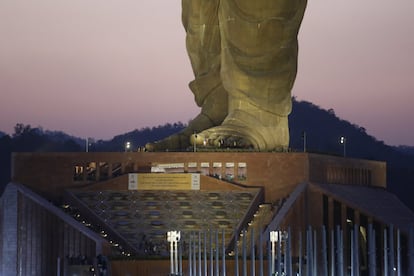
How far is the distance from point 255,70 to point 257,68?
A: 0.08 metres

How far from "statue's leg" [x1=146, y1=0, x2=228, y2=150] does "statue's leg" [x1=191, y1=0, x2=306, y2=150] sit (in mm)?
1400

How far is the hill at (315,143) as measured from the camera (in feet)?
238

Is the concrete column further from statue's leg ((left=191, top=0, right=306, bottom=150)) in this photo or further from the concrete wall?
statue's leg ((left=191, top=0, right=306, bottom=150))

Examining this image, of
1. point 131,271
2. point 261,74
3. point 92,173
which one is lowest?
point 131,271

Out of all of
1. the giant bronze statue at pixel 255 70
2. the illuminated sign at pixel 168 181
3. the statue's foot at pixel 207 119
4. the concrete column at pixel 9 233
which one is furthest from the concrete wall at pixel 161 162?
the statue's foot at pixel 207 119

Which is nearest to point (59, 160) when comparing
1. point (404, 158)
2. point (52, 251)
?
point (52, 251)

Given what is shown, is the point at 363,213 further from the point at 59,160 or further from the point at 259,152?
the point at 59,160

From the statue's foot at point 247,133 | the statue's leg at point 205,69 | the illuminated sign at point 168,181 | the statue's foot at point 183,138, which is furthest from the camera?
the statue's leg at point 205,69

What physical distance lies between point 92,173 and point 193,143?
3.06m

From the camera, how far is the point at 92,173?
40719mm

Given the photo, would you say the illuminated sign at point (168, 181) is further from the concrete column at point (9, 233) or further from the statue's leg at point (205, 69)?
the concrete column at point (9, 233)

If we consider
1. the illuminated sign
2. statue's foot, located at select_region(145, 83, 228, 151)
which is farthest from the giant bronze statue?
the illuminated sign

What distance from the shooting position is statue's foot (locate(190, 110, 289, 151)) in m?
40.8

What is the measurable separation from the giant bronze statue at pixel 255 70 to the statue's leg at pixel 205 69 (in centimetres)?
13
